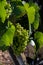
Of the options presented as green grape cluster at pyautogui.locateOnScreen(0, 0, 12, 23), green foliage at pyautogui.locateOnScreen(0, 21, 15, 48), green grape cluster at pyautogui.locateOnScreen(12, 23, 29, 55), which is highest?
green grape cluster at pyautogui.locateOnScreen(0, 0, 12, 23)

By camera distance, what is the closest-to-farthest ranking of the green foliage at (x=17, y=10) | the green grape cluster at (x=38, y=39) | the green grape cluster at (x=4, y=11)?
the green grape cluster at (x=4, y=11)
the green foliage at (x=17, y=10)
the green grape cluster at (x=38, y=39)

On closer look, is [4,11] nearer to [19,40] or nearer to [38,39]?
[19,40]

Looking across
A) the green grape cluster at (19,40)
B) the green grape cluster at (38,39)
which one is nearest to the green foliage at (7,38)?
the green grape cluster at (19,40)

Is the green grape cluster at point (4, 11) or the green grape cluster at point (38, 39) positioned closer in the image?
the green grape cluster at point (4, 11)

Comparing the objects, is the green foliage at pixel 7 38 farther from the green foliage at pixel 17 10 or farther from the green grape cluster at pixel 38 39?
the green grape cluster at pixel 38 39

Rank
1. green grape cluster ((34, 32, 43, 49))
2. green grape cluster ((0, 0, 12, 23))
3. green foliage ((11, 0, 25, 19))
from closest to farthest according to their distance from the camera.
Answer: green grape cluster ((0, 0, 12, 23))
green foliage ((11, 0, 25, 19))
green grape cluster ((34, 32, 43, 49))

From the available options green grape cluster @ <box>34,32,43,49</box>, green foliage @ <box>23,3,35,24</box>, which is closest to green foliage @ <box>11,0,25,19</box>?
green foliage @ <box>23,3,35,24</box>

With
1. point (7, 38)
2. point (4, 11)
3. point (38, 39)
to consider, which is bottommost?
point (38, 39)

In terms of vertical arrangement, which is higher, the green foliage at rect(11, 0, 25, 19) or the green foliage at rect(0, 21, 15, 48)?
the green foliage at rect(11, 0, 25, 19)

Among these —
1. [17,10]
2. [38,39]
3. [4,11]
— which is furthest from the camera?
[38,39]

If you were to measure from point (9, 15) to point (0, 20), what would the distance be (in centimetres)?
9

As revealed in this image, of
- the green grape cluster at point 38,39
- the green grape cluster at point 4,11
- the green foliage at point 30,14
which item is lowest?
the green grape cluster at point 38,39

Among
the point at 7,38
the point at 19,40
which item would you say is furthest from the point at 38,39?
the point at 7,38

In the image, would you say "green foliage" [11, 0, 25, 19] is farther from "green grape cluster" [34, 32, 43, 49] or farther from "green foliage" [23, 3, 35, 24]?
"green grape cluster" [34, 32, 43, 49]
